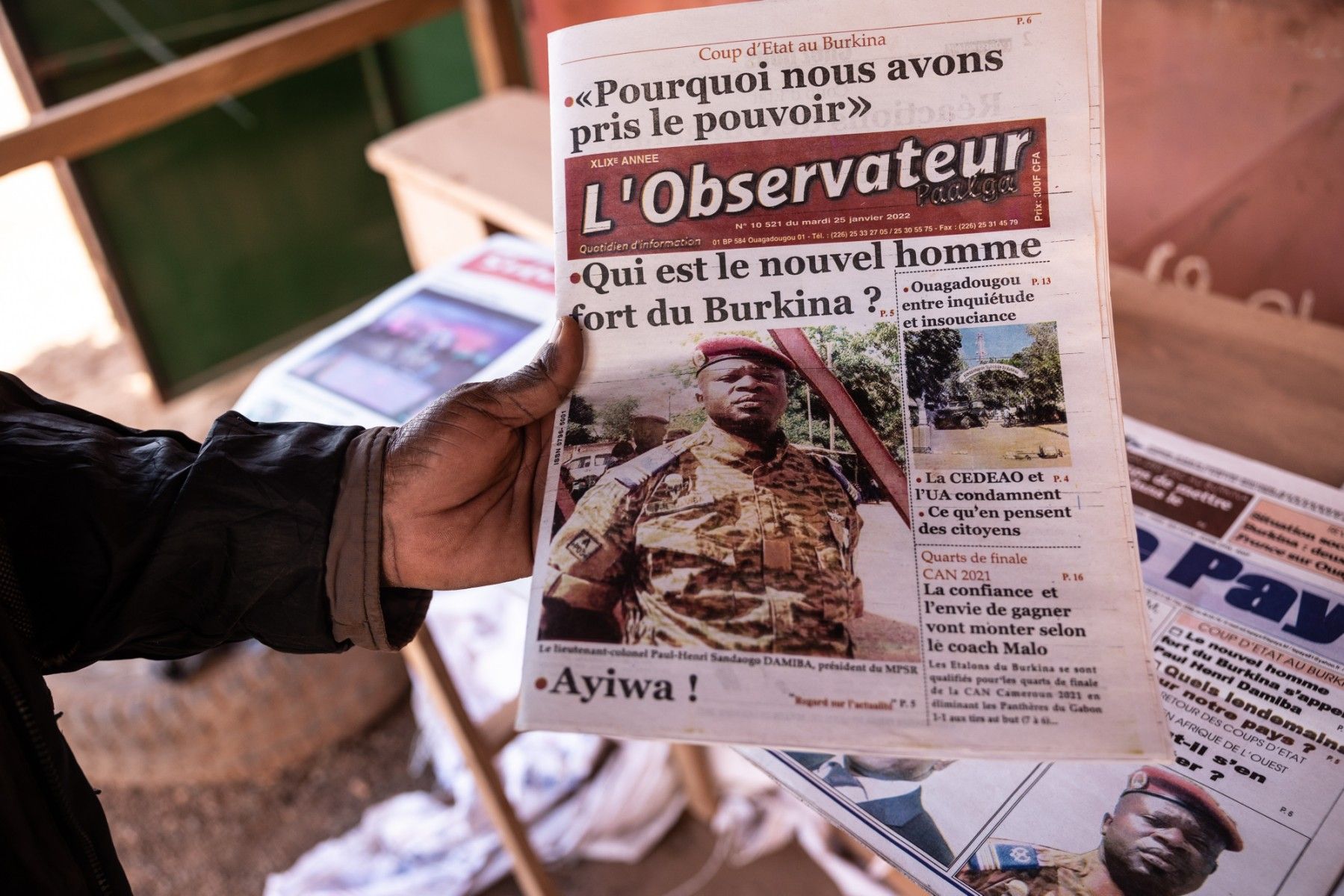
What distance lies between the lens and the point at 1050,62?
0.58 metres

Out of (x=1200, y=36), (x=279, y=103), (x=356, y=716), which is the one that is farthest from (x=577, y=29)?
(x=279, y=103)

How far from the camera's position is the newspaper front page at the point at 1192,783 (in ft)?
1.69

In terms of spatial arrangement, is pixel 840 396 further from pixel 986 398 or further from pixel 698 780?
pixel 698 780

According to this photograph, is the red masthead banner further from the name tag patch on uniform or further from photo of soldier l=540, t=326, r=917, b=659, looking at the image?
the name tag patch on uniform

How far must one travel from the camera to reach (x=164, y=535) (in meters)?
0.60

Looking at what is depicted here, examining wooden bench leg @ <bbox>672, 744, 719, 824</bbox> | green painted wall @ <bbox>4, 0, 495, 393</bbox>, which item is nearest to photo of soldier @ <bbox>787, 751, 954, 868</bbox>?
wooden bench leg @ <bbox>672, 744, 719, 824</bbox>

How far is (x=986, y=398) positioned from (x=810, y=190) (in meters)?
0.18

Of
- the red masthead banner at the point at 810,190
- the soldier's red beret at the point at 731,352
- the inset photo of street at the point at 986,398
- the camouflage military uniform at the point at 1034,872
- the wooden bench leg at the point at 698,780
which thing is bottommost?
the wooden bench leg at the point at 698,780

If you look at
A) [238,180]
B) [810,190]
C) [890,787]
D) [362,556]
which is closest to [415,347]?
[362,556]

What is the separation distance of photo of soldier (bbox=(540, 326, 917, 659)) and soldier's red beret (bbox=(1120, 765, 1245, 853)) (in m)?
0.17

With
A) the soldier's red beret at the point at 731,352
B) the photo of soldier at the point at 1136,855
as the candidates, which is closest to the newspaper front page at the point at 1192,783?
the photo of soldier at the point at 1136,855

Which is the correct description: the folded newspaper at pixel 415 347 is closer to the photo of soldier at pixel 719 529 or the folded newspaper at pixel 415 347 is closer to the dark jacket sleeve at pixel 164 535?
the dark jacket sleeve at pixel 164 535

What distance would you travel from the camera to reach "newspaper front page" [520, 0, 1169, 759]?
20.0 inches

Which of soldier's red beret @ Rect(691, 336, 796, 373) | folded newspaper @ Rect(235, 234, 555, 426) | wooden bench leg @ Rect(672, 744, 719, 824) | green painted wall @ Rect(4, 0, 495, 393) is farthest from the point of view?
green painted wall @ Rect(4, 0, 495, 393)
